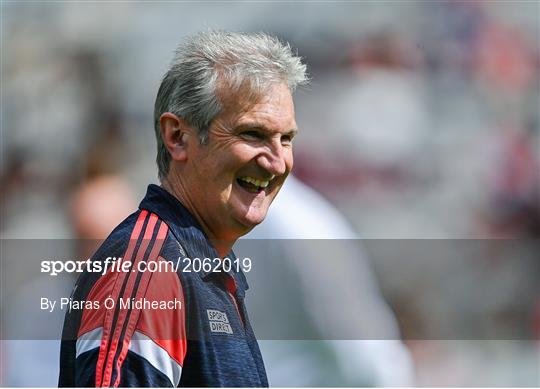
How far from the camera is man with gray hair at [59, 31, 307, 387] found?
1424 millimetres

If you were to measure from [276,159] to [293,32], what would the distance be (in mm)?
762

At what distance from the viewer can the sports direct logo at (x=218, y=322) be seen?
1520mm

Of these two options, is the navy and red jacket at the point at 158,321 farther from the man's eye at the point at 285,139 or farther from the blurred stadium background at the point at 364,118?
the blurred stadium background at the point at 364,118

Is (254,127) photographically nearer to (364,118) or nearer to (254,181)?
(254,181)

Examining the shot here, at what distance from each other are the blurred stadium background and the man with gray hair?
538mm

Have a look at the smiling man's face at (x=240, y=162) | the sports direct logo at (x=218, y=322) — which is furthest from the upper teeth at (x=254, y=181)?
the sports direct logo at (x=218, y=322)

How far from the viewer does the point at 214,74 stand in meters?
1.61

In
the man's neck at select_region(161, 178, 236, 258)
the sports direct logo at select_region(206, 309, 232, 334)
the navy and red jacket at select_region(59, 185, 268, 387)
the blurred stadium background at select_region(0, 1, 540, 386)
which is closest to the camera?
the navy and red jacket at select_region(59, 185, 268, 387)

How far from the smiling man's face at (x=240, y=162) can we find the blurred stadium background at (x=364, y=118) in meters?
0.53

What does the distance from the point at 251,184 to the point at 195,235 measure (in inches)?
6.0

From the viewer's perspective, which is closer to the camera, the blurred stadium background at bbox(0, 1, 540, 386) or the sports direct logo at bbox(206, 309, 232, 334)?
the sports direct logo at bbox(206, 309, 232, 334)

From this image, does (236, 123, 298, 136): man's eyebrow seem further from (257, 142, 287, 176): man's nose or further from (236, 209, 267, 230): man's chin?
(236, 209, 267, 230): man's chin

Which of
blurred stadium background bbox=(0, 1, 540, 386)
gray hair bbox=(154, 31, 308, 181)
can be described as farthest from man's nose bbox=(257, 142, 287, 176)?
blurred stadium background bbox=(0, 1, 540, 386)

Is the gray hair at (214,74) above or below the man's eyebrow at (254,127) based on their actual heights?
above
